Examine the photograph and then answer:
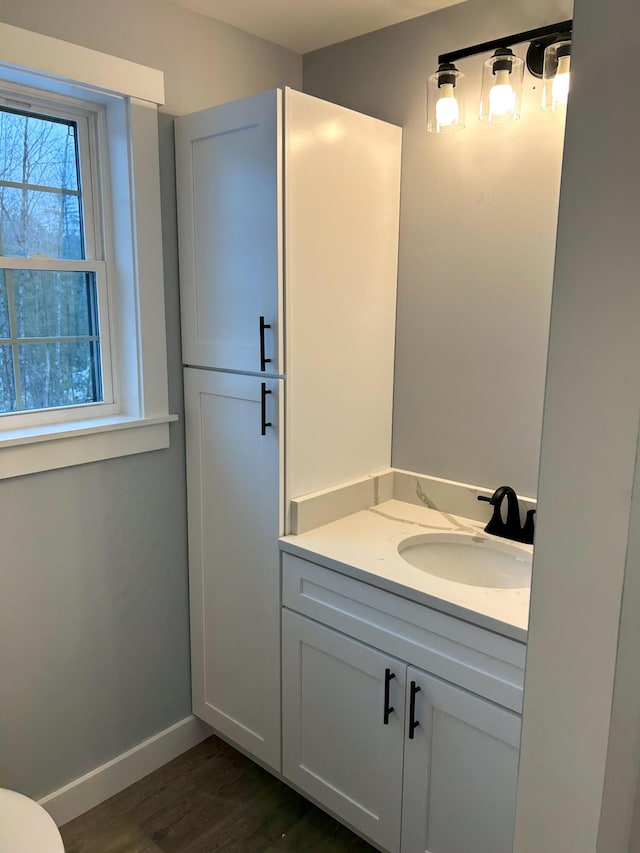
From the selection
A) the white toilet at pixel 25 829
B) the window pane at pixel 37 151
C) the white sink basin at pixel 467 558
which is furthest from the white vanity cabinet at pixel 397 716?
the window pane at pixel 37 151

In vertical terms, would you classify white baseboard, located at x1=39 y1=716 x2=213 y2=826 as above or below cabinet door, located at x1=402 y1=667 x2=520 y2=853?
below

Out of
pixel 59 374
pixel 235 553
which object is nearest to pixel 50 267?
pixel 59 374

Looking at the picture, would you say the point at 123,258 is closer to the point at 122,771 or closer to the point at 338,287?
the point at 338,287

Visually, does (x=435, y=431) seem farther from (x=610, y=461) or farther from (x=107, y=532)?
(x=610, y=461)

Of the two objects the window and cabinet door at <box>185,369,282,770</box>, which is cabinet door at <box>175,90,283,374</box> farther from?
the window

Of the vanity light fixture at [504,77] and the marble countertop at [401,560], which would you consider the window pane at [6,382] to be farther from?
the vanity light fixture at [504,77]

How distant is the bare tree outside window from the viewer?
1.79 metres

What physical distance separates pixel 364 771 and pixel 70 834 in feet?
3.04

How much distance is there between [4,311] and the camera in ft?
5.90

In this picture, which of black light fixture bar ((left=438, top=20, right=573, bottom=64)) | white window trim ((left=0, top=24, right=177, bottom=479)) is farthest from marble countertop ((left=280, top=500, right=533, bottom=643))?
black light fixture bar ((left=438, top=20, right=573, bottom=64))

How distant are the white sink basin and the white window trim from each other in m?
0.86

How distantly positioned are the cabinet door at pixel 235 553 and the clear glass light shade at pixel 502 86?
3.08 ft

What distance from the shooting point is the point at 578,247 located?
80cm

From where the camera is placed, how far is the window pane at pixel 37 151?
1763 mm
